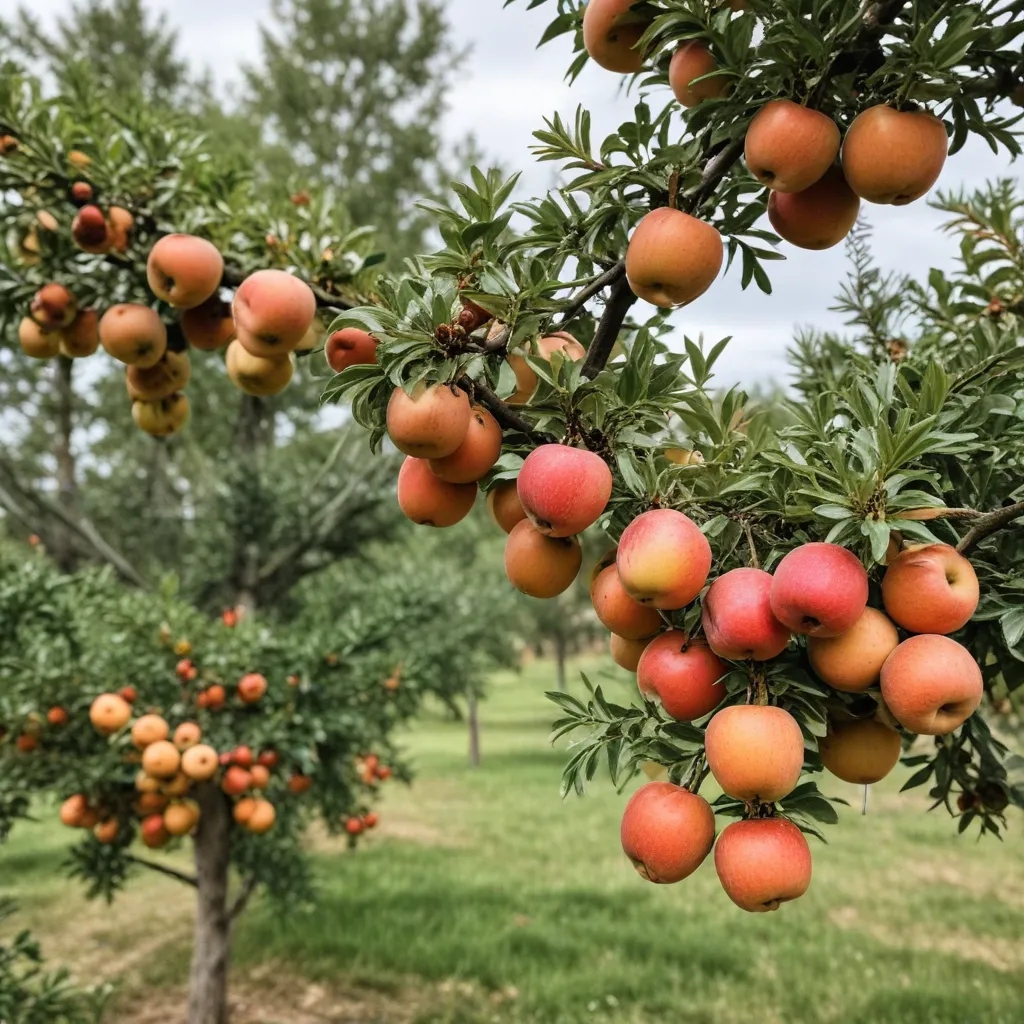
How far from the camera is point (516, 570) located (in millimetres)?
1052

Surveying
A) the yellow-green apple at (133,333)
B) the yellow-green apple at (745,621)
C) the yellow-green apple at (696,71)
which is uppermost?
the yellow-green apple at (696,71)

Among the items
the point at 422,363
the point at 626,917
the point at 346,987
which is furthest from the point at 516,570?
the point at 626,917

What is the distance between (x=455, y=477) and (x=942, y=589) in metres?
0.55

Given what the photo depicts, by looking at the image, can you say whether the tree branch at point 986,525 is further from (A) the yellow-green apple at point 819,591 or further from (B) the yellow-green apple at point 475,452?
(B) the yellow-green apple at point 475,452

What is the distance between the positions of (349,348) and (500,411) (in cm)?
29

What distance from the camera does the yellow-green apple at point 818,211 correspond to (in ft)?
3.51

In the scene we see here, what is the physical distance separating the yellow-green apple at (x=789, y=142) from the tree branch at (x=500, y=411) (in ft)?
1.30

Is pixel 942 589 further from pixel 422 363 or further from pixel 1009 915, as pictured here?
pixel 1009 915

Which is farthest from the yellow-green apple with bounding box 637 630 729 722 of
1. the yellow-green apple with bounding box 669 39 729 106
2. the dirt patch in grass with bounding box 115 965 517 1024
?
the dirt patch in grass with bounding box 115 965 517 1024

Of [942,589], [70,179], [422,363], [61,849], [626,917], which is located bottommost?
[61,849]

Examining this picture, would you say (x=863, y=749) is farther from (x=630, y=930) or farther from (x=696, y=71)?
(x=630, y=930)

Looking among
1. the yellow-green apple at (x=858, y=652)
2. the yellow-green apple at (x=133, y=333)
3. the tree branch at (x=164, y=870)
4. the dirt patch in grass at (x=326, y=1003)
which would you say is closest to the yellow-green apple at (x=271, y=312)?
the yellow-green apple at (x=133, y=333)

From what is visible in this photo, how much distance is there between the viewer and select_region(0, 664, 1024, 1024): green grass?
439cm

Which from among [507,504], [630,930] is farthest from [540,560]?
[630,930]
